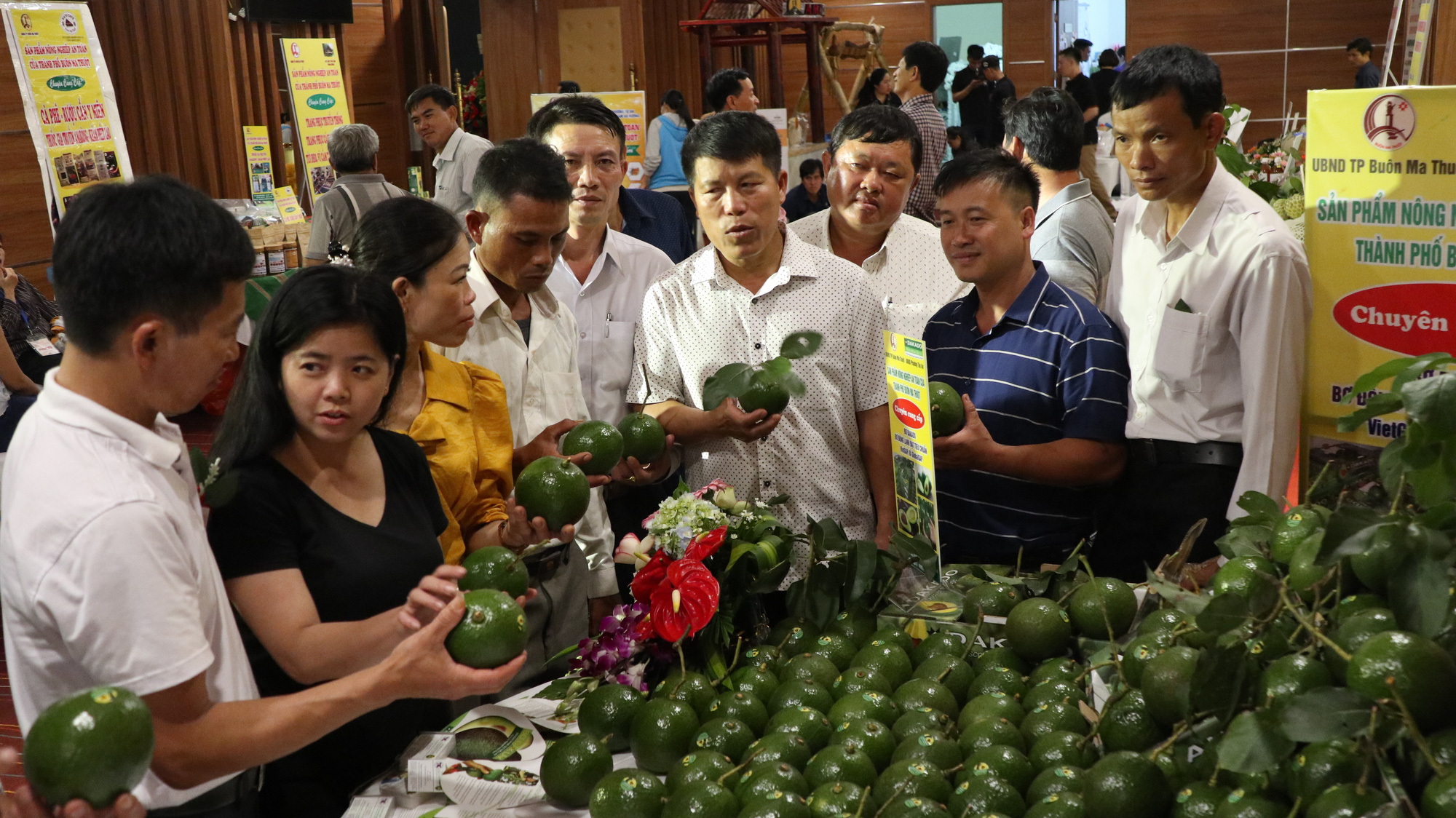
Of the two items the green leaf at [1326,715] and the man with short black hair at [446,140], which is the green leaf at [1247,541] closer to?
the green leaf at [1326,715]

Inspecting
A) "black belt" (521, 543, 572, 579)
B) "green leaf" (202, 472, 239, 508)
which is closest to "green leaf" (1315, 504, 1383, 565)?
"black belt" (521, 543, 572, 579)

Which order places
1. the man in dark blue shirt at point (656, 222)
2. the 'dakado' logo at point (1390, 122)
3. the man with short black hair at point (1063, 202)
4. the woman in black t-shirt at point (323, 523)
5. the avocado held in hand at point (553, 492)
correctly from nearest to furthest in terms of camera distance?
the woman in black t-shirt at point (323, 523) → the avocado held in hand at point (553, 492) → the 'dakado' logo at point (1390, 122) → the man with short black hair at point (1063, 202) → the man in dark blue shirt at point (656, 222)

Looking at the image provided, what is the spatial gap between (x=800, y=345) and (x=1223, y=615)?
104 cm

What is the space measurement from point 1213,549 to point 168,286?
2.08 metres

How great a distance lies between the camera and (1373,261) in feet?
6.56

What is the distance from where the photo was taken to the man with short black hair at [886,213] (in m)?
2.96

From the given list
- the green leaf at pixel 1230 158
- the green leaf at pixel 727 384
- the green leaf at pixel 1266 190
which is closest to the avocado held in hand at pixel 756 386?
the green leaf at pixel 727 384

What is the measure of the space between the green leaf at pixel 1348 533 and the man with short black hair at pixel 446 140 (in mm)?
5468

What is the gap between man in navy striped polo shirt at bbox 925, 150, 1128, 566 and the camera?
7.36ft

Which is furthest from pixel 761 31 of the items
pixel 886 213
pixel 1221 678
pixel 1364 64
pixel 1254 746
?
pixel 1254 746

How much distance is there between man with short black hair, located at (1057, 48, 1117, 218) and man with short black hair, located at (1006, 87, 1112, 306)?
97 mm

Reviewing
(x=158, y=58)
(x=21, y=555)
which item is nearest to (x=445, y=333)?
(x=21, y=555)

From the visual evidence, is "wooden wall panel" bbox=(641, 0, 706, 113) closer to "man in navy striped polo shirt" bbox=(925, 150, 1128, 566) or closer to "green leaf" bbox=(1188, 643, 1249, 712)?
"man in navy striped polo shirt" bbox=(925, 150, 1128, 566)

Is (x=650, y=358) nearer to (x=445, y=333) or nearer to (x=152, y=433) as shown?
(x=445, y=333)
